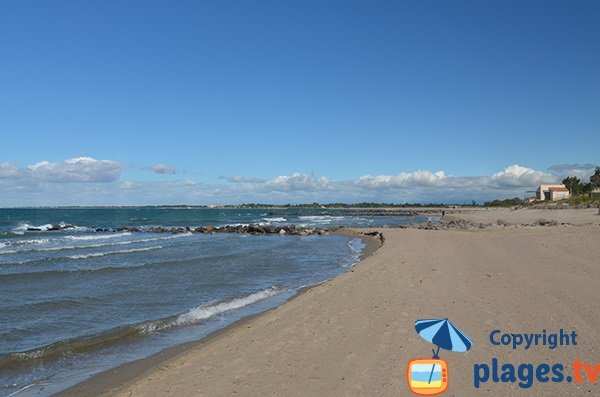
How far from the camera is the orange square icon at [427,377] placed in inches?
195

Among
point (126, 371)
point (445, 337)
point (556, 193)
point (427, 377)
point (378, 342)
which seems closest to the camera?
point (427, 377)

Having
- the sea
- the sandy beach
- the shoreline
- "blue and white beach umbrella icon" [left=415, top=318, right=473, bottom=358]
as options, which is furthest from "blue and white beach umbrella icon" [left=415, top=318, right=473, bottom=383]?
the sea

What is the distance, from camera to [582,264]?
47.0 feet

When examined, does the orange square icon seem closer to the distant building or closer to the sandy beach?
the sandy beach

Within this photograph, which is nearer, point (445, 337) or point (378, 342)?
point (445, 337)

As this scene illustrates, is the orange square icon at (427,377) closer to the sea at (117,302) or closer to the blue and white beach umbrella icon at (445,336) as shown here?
the blue and white beach umbrella icon at (445,336)

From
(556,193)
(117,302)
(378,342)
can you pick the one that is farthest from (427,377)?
(556,193)

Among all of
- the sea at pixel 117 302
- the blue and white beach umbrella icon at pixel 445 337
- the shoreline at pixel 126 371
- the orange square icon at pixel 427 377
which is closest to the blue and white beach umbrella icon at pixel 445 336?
the blue and white beach umbrella icon at pixel 445 337

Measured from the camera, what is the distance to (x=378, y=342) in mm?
7293

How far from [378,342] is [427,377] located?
7.44 ft

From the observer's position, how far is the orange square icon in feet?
16.2

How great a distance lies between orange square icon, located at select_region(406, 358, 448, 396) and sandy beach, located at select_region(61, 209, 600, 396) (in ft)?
1.10

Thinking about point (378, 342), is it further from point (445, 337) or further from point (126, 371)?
point (126, 371)

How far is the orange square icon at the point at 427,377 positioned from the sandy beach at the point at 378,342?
33 centimetres
